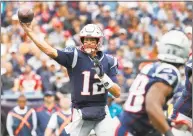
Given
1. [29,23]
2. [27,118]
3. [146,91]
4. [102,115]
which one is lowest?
[27,118]

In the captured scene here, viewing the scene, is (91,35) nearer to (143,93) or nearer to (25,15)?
(25,15)

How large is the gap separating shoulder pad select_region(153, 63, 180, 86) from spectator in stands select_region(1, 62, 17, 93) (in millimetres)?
7507

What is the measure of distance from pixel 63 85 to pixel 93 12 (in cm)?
523

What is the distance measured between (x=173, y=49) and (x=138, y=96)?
1.89 ft

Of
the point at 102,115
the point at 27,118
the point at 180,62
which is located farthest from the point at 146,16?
the point at 180,62

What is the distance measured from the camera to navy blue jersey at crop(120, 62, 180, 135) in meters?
6.14

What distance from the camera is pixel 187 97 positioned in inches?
297

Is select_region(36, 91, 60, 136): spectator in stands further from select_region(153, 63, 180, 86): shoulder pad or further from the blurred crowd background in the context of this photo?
select_region(153, 63, 180, 86): shoulder pad

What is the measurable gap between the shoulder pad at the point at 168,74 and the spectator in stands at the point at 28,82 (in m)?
7.53

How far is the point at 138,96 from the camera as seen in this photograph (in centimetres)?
617

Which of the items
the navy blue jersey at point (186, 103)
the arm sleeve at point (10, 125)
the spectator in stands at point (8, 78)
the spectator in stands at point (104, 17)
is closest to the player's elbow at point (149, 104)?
the navy blue jersey at point (186, 103)

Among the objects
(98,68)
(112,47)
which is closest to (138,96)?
(98,68)

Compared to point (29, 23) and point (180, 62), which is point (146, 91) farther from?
point (29, 23)

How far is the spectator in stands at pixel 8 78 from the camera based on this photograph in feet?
44.8
